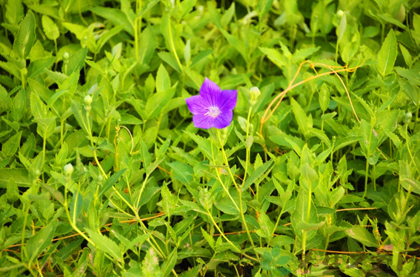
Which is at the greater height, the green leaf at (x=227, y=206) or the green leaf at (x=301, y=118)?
the green leaf at (x=301, y=118)

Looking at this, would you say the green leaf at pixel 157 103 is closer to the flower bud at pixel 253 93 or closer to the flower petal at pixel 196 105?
the flower petal at pixel 196 105

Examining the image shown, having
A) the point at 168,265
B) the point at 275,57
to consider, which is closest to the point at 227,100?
the point at 168,265

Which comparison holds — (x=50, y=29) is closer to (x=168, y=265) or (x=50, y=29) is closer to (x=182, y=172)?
(x=182, y=172)

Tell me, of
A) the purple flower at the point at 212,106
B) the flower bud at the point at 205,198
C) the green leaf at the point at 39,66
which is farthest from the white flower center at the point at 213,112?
the green leaf at the point at 39,66

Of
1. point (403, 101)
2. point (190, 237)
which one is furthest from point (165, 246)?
point (403, 101)

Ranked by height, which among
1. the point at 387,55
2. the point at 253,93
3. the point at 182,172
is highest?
the point at 253,93

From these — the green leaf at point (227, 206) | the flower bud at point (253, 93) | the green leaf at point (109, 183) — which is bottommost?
the green leaf at point (227, 206)

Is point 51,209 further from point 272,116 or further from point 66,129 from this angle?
point 272,116

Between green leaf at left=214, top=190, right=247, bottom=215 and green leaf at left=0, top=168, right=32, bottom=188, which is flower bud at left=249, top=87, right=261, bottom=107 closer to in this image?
green leaf at left=214, top=190, right=247, bottom=215
